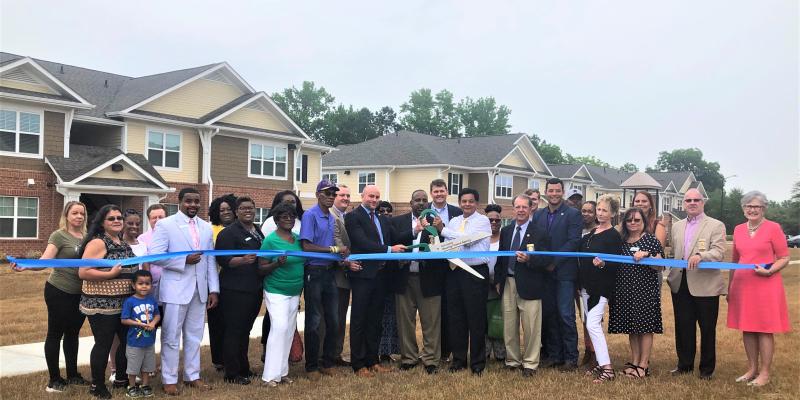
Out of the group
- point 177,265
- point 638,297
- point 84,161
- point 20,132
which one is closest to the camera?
point 177,265

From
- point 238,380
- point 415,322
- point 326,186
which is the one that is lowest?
point 238,380

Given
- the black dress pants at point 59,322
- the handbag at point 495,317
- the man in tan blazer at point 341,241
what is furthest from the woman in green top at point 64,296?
the handbag at point 495,317

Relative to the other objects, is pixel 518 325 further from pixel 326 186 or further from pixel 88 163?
pixel 88 163

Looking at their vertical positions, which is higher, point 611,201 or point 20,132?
point 20,132

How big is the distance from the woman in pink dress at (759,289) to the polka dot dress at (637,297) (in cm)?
83

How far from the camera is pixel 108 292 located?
588 centimetres

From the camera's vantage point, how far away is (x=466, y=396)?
20.3 feet

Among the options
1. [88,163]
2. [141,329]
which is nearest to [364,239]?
[141,329]

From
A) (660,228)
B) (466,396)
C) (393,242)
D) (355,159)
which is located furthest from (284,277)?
(355,159)

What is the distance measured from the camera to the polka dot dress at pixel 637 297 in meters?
6.81

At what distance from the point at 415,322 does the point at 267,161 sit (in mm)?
22973

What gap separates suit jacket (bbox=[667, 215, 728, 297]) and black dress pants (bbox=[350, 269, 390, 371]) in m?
3.36

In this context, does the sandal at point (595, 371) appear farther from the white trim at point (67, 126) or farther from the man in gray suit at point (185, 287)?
the white trim at point (67, 126)

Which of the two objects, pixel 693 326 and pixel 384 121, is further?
pixel 384 121
